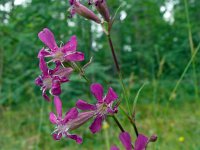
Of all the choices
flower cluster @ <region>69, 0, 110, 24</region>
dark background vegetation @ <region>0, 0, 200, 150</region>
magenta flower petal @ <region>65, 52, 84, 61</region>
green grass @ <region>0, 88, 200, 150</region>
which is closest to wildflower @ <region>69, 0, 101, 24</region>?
flower cluster @ <region>69, 0, 110, 24</region>

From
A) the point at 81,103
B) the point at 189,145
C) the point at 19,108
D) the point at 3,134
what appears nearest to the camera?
the point at 81,103

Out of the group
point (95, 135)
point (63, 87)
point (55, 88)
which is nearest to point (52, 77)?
point (55, 88)

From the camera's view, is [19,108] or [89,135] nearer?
[89,135]

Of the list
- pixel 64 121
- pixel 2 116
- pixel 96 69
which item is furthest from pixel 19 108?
pixel 64 121

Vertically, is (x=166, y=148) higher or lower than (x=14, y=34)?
lower

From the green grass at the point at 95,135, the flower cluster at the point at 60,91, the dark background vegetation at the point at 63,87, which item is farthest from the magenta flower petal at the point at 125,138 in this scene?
the dark background vegetation at the point at 63,87

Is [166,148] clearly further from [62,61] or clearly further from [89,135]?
[62,61]

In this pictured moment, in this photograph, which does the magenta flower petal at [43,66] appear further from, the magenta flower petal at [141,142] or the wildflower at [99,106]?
the magenta flower petal at [141,142]

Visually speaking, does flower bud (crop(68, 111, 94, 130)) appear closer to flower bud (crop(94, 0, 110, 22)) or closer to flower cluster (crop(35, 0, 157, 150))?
flower cluster (crop(35, 0, 157, 150))
